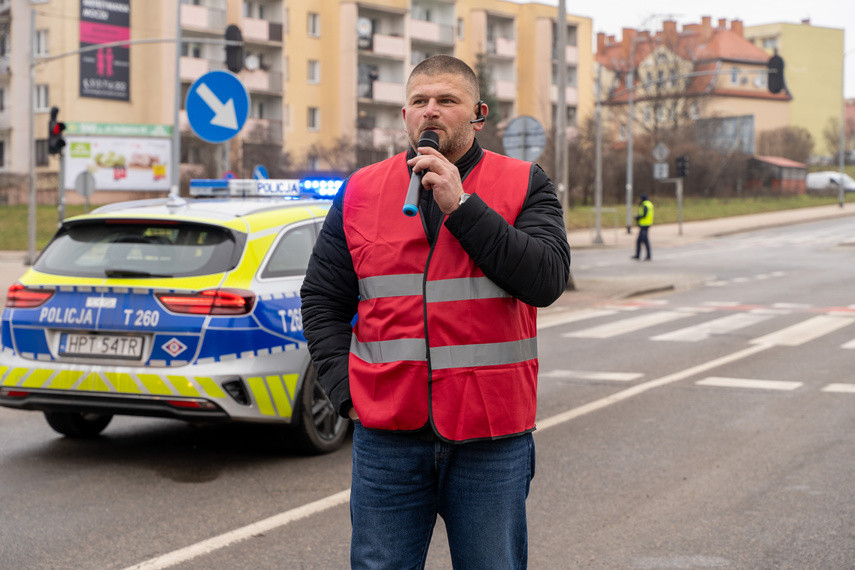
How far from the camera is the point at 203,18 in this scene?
178 ft

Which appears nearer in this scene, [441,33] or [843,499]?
[843,499]

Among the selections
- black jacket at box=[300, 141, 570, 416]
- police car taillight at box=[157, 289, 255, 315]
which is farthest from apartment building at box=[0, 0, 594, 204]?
black jacket at box=[300, 141, 570, 416]

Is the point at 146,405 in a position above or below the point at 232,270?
below

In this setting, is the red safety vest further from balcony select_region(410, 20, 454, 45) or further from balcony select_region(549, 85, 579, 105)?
balcony select_region(549, 85, 579, 105)

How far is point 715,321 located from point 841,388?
5150 millimetres

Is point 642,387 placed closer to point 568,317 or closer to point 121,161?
point 568,317

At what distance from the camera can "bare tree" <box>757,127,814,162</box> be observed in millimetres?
79562

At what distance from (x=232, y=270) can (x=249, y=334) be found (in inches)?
15.6

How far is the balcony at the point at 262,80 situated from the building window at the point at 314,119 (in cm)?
368

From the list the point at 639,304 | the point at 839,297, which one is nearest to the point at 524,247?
the point at 639,304

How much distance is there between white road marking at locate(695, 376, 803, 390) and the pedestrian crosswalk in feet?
8.71

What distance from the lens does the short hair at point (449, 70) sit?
8.76 ft

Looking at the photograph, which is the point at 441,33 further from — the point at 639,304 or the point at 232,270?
the point at 232,270

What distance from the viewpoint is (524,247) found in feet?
8.30
